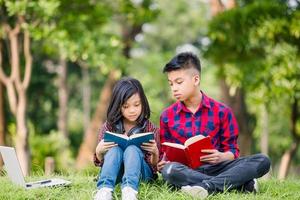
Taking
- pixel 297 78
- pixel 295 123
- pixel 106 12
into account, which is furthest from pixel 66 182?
pixel 295 123

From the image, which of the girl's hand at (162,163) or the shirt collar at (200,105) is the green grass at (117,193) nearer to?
the girl's hand at (162,163)

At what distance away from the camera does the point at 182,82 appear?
4.62 meters

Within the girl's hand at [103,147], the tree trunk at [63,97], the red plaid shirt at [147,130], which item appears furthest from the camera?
the tree trunk at [63,97]

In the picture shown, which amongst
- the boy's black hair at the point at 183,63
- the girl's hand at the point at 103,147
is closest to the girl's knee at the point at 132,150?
the girl's hand at the point at 103,147

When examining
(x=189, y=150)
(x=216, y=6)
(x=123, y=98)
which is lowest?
(x=189, y=150)

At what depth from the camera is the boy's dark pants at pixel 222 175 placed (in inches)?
173

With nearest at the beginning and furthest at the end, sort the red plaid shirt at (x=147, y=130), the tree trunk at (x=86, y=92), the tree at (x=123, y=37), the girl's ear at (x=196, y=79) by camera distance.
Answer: the red plaid shirt at (x=147, y=130), the girl's ear at (x=196, y=79), the tree at (x=123, y=37), the tree trunk at (x=86, y=92)

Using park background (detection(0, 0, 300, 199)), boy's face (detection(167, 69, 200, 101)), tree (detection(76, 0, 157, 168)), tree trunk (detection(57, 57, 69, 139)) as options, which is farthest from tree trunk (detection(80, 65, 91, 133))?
boy's face (detection(167, 69, 200, 101))

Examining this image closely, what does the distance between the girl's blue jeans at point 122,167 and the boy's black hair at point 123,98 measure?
293 millimetres

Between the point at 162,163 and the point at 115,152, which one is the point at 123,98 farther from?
the point at 162,163

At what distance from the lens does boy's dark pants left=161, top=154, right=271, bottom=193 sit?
4.38 metres

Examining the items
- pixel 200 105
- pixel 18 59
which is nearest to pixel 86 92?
pixel 18 59

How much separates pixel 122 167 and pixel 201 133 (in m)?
0.73

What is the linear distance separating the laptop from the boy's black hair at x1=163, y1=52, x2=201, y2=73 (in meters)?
1.23
